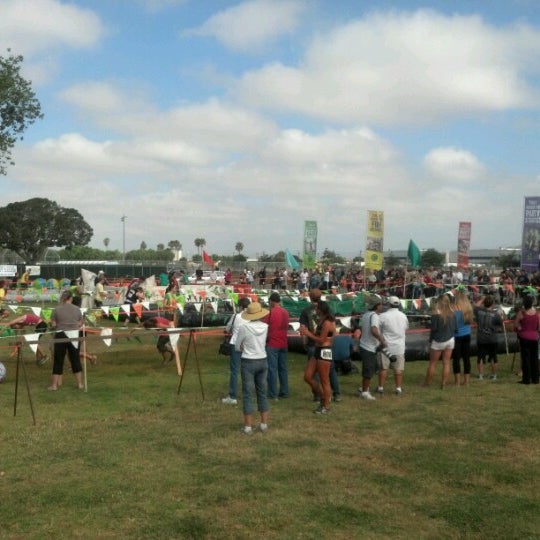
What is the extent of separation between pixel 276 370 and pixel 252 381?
1.88m

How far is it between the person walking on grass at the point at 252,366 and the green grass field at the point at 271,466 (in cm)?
24

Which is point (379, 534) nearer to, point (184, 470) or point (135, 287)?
point (184, 470)

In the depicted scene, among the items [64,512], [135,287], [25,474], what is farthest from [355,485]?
[135,287]

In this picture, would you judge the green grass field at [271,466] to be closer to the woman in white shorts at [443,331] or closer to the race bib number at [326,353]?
the woman in white shorts at [443,331]

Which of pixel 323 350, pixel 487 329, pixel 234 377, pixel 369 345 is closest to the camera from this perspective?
pixel 323 350

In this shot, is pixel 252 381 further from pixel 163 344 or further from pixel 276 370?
pixel 163 344

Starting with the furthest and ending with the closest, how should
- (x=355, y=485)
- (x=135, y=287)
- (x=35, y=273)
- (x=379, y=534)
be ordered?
(x=35, y=273) → (x=135, y=287) → (x=355, y=485) → (x=379, y=534)

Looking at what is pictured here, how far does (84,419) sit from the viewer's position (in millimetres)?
8016

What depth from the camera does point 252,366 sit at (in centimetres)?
736

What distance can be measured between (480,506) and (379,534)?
109 centimetres

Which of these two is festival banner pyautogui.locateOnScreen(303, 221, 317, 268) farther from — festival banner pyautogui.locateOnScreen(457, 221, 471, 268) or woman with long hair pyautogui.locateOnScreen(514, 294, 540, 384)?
woman with long hair pyautogui.locateOnScreen(514, 294, 540, 384)

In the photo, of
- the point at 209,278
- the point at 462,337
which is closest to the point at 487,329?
the point at 462,337

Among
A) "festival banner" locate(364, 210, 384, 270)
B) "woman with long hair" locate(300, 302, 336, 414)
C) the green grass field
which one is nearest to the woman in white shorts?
the green grass field

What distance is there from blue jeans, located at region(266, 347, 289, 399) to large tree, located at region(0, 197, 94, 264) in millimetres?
74559
